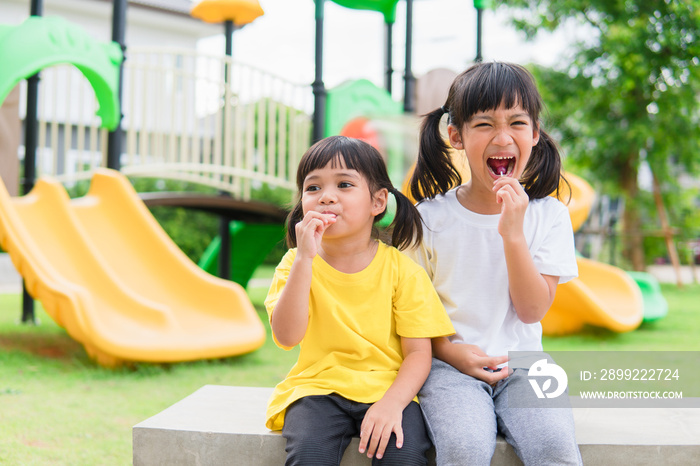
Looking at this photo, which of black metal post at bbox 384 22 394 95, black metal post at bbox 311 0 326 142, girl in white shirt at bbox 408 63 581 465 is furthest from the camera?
black metal post at bbox 384 22 394 95

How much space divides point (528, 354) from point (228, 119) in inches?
220

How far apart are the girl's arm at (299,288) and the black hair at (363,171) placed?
0.20 meters

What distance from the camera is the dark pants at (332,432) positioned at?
5.16 feet

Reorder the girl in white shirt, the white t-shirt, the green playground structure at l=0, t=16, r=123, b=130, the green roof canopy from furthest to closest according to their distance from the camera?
the green roof canopy
the green playground structure at l=0, t=16, r=123, b=130
the white t-shirt
the girl in white shirt

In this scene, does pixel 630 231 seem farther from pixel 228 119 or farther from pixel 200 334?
pixel 200 334

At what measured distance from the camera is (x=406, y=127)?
6.25 metres

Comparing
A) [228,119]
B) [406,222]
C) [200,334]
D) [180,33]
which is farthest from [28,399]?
[180,33]

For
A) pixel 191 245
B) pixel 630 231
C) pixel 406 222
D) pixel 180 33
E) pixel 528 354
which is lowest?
pixel 191 245

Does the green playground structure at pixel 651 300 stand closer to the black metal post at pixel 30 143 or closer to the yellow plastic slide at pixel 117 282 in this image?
the yellow plastic slide at pixel 117 282

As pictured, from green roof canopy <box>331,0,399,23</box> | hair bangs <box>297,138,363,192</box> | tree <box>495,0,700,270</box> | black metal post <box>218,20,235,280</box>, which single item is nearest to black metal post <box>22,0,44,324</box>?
black metal post <box>218,20,235,280</box>

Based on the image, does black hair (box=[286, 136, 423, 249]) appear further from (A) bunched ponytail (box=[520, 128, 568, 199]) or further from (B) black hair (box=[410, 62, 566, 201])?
(A) bunched ponytail (box=[520, 128, 568, 199])

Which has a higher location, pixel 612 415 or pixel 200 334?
pixel 612 415

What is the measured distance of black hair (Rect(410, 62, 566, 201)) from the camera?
185cm

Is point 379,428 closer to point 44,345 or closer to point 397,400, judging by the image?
point 397,400
